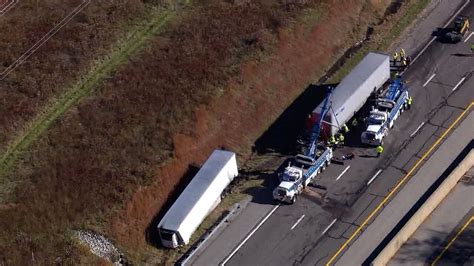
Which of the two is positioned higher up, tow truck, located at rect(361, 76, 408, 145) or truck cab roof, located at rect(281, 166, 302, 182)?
tow truck, located at rect(361, 76, 408, 145)

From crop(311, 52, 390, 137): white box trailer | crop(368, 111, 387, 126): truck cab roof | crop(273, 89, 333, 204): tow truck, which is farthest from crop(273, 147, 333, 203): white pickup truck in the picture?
crop(368, 111, 387, 126): truck cab roof

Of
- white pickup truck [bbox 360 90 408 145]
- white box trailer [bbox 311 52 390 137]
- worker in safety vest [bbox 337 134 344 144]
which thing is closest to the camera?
white box trailer [bbox 311 52 390 137]

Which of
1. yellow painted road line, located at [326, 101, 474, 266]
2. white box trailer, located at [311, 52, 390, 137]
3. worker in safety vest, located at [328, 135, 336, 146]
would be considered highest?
white box trailer, located at [311, 52, 390, 137]

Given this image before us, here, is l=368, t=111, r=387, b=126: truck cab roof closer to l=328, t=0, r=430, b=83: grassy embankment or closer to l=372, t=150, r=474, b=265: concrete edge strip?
l=372, t=150, r=474, b=265: concrete edge strip

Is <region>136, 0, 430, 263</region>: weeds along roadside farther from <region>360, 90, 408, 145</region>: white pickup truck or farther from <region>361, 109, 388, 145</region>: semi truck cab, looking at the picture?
<region>361, 109, 388, 145</region>: semi truck cab

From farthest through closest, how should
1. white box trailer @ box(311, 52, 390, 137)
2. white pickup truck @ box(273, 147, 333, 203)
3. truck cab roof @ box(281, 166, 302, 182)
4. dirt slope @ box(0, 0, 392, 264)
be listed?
white box trailer @ box(311, 52, 390, 137) → truck cab roof @ box(281, 166, 302, 182) → white pickup truck @ box(273, 147, 333, 203) → dirt slope @ box(0, 0, 392, 264)

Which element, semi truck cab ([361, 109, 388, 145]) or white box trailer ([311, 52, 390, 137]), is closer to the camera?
white box trailer ([311, 52, 390, 137])

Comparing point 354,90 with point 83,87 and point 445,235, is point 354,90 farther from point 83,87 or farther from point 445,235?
point 83,87
